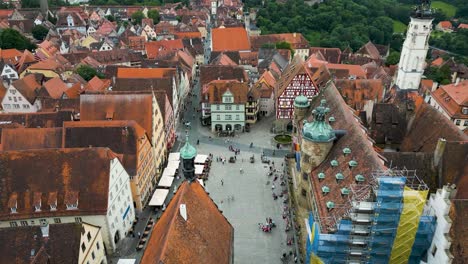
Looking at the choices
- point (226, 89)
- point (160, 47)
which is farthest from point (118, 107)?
point (160, 47)

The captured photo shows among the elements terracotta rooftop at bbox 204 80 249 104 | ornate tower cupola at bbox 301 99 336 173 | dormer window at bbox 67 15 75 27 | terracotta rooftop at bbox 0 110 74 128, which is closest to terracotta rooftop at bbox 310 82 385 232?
ornate tower cupola at bbox 301 99 336 173

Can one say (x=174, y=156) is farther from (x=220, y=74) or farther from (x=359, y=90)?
(x=359, y=90)

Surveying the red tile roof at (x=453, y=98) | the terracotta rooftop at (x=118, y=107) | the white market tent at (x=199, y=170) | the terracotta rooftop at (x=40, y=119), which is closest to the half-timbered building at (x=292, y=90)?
the white market tent at (x=199, y=170)

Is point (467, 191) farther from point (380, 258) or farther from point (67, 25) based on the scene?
point (67, 25)

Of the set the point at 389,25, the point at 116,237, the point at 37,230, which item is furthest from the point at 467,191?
the point at 389,25

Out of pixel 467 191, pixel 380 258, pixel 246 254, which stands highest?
pixel 467 191

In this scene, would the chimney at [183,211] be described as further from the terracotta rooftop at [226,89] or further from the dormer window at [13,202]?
the terracotta rooftop at [226,89]
